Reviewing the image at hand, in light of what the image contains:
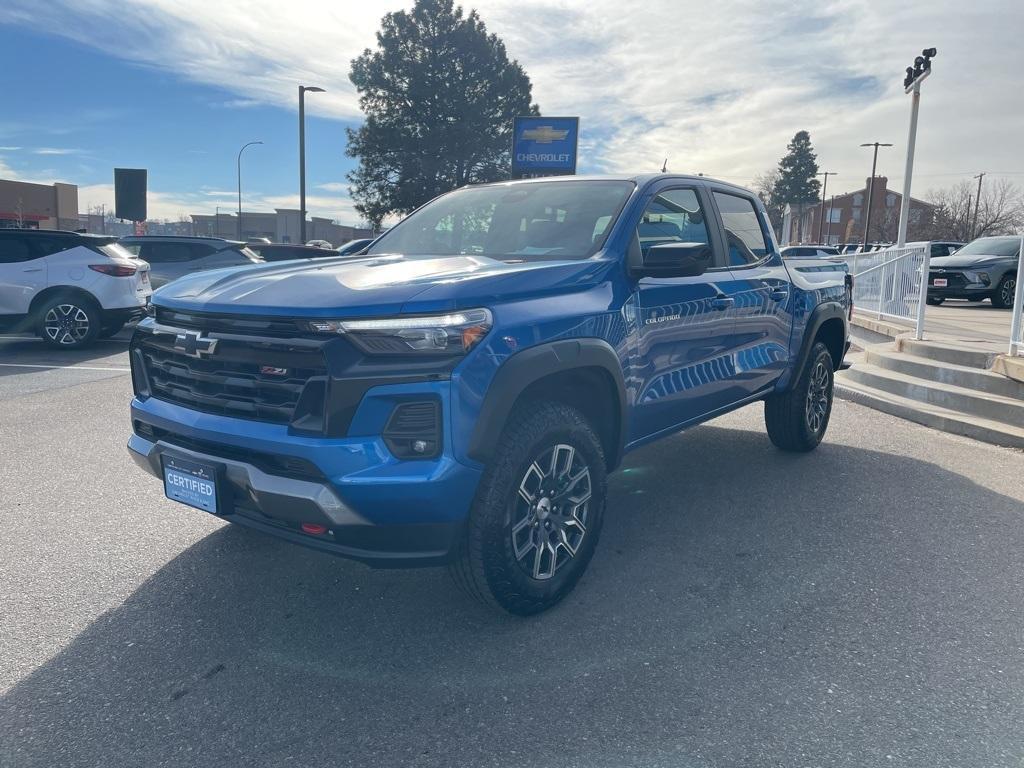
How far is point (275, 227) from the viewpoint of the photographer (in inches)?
3319

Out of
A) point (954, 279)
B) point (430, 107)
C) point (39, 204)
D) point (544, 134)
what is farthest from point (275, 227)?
point (954, 279)

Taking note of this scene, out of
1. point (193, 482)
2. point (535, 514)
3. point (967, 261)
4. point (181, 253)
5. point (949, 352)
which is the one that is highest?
point (967, 261)

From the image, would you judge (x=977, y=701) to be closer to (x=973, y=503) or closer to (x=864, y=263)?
(x=973, y=503)

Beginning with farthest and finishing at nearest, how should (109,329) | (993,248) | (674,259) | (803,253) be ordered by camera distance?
(803,253)
(993,248)
(109,329)
(674,259)

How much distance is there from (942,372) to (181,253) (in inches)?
491

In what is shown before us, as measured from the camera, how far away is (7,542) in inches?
150

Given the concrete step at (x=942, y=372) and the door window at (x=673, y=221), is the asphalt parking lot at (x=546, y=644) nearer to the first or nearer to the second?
the door window at (x=673, y=221)

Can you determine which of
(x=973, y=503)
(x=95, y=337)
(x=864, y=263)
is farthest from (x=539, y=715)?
(x=864, y=263)

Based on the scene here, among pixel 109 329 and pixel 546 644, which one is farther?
pixel 109 329

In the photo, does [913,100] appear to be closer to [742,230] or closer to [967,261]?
[967,261]

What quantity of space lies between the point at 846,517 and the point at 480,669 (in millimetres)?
2624

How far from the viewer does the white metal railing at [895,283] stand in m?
9.30

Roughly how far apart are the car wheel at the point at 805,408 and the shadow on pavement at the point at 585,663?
1438 millimetres

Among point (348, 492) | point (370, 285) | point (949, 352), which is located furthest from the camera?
point (949, 352)
